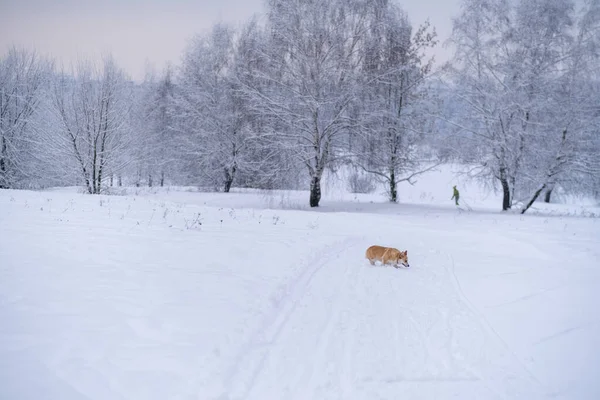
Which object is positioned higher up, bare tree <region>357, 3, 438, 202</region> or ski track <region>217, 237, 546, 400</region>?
bare tree <region>357, 3, 438, 202</region>

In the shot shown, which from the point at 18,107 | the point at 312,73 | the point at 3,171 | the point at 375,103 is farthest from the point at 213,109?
the point at 3,171

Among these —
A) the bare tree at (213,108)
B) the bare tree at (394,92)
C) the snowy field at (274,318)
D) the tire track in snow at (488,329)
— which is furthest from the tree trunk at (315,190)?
the tire track in snow at (488,329)

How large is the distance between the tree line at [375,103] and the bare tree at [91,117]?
0.21 feet

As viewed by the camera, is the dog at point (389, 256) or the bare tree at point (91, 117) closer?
the dog at point (389, 256)

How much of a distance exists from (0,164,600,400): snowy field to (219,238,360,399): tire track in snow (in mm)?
21

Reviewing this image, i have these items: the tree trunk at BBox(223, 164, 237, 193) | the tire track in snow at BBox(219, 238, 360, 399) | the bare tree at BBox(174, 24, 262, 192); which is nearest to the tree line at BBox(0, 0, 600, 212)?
the bare tree at BBox(174, 24, 262, 192)

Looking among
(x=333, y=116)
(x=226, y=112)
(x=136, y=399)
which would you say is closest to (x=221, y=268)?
(x=136, y=399)

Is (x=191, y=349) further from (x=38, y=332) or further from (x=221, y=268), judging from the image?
(x=221, y=268)

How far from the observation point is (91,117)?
696 inches

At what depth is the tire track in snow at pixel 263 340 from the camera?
2997 mm

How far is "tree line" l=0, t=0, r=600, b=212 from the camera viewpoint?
1469cm

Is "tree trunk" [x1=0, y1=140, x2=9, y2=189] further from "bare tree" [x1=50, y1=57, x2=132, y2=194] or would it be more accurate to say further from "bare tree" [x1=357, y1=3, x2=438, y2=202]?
"bare tree" [x1=357, y1=3, x2=438, y2=202]

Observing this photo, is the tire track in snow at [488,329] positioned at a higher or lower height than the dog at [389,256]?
lower

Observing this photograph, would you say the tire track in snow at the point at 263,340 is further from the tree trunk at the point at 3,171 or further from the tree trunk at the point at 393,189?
the tree trunk at the point at 3,171
